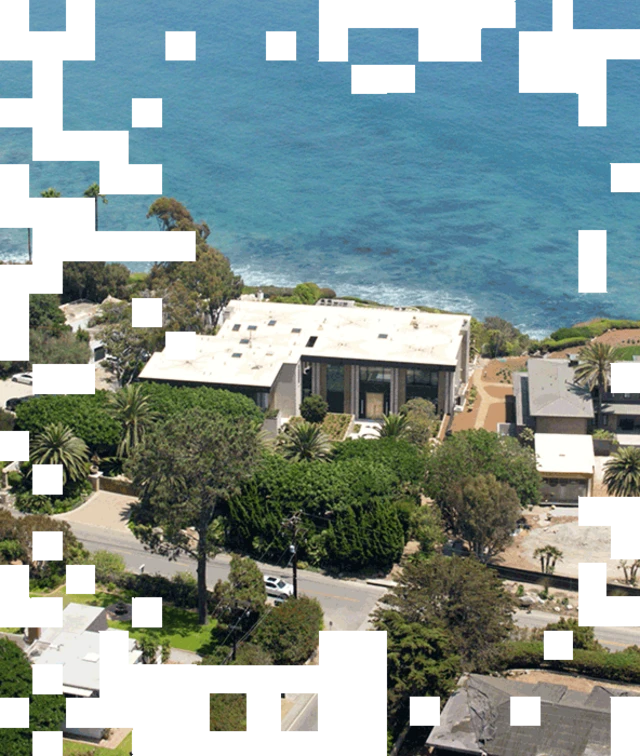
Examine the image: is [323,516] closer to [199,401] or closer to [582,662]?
[199,401]

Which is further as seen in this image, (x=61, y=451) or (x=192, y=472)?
(x=61, y=451)

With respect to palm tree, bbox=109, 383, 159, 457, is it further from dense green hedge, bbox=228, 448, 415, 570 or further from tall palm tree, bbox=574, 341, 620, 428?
tall palm tree, bbox=574, 341, 620, 428

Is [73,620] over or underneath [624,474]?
underneath

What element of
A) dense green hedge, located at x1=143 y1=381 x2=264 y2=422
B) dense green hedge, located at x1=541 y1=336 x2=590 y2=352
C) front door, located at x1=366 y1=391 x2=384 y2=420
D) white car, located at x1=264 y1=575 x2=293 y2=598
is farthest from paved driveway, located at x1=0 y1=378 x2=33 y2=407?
dense green hedge, located at x1=541 y1=336 x2=590 y2=352

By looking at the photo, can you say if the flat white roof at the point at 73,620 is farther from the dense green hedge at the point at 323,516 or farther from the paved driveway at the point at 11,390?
the paved driveway at the point at 11,390

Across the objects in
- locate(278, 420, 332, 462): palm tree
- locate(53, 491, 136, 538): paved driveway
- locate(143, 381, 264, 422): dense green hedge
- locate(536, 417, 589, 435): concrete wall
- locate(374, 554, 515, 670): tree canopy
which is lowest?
locate(53, 491, 136, 538): paved driveway

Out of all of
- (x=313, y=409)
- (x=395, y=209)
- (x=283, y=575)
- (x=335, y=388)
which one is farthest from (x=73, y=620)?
(x=395, y=209)

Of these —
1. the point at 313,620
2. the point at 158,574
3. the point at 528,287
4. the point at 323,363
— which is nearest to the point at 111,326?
the point at 323,363
